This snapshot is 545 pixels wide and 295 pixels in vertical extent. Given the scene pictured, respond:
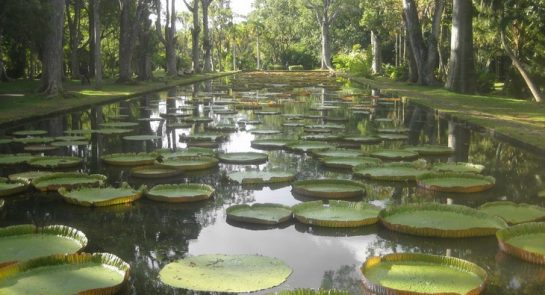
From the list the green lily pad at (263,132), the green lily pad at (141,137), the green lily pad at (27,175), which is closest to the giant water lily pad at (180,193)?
the green lily pad at (27,175)

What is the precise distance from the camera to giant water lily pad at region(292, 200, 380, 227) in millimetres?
5895

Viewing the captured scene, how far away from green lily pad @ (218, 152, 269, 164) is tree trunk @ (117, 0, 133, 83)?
21494 mm

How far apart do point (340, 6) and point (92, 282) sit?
53951mm

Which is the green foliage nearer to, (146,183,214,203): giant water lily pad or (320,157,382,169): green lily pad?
(320,157,382,169): green lily pad

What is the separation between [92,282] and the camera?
13.8ft

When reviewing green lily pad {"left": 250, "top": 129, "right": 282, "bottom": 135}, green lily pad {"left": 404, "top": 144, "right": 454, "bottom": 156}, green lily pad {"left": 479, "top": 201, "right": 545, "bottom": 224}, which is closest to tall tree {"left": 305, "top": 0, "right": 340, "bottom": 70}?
green lily pad {"left": 250, "top": 129, "right": 282, "bottom": 135}

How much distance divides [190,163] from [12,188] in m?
2.58

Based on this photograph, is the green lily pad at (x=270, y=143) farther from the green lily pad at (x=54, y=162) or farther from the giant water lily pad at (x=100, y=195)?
the giant water lily pad at (x=100, y=195)

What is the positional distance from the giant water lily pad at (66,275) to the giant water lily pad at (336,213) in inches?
85.4

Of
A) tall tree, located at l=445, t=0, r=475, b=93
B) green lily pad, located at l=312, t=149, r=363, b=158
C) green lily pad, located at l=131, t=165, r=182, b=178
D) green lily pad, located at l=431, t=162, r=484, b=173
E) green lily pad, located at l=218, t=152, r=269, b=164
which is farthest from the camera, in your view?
tall tree, located at l=445, t=0, r=475, b=93

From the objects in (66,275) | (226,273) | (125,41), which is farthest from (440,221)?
(125,41)

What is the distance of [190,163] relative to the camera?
885 centimetres

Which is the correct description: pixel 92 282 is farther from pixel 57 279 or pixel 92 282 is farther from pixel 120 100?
pixel 120 100

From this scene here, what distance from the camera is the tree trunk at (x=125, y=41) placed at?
Answer: 2939 centimetres
